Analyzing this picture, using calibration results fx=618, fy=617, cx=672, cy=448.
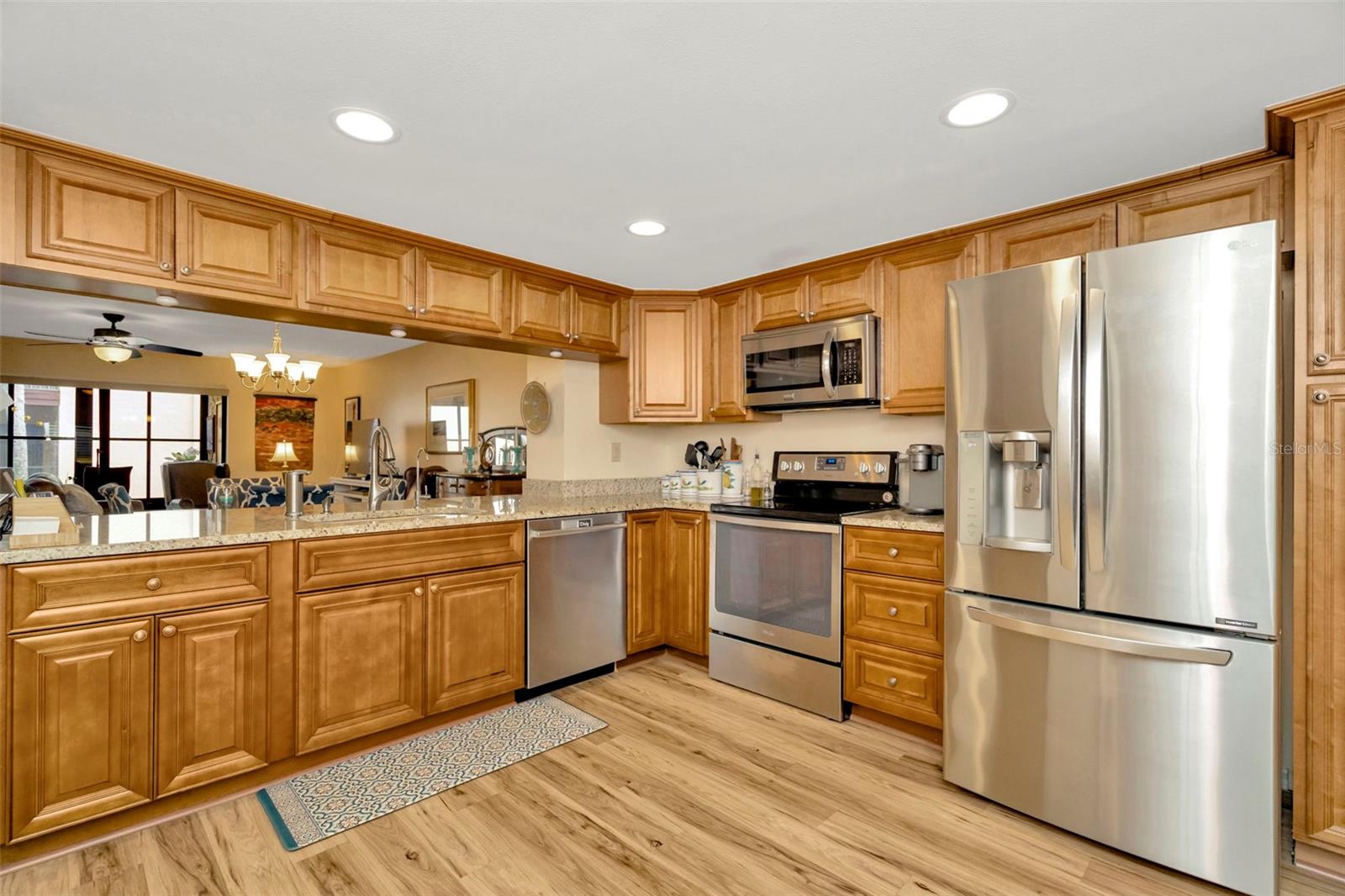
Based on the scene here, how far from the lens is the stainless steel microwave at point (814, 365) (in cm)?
305

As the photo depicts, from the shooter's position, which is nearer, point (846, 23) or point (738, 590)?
point (846, 23)

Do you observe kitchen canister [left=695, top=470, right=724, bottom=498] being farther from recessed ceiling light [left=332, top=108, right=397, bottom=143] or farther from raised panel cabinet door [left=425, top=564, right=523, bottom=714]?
recessed ceiling light [left=332, top=108, right=397, bottom=143]

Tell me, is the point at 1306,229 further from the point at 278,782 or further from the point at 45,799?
the point at 45,799

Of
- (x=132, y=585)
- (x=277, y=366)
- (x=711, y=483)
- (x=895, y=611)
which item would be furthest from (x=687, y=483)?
(x=277, y=366)

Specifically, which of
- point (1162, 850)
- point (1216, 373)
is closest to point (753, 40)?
point (1216, 373)

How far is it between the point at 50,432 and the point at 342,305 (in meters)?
6.89

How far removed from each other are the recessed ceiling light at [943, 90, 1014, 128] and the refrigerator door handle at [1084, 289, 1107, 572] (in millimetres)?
A: 614

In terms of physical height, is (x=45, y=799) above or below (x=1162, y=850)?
above

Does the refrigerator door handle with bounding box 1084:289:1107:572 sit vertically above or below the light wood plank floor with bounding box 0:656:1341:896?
above

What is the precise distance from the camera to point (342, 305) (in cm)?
258

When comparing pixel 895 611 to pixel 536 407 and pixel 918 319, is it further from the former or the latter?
pixel 536 407

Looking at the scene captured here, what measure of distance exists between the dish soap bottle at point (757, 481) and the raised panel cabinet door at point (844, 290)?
→ 0.96 m

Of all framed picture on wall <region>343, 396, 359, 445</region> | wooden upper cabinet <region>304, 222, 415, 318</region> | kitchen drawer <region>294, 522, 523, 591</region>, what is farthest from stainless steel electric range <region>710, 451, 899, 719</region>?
framed picture on wall <region>343, 396, 359, 445</region>

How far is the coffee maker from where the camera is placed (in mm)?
2814
